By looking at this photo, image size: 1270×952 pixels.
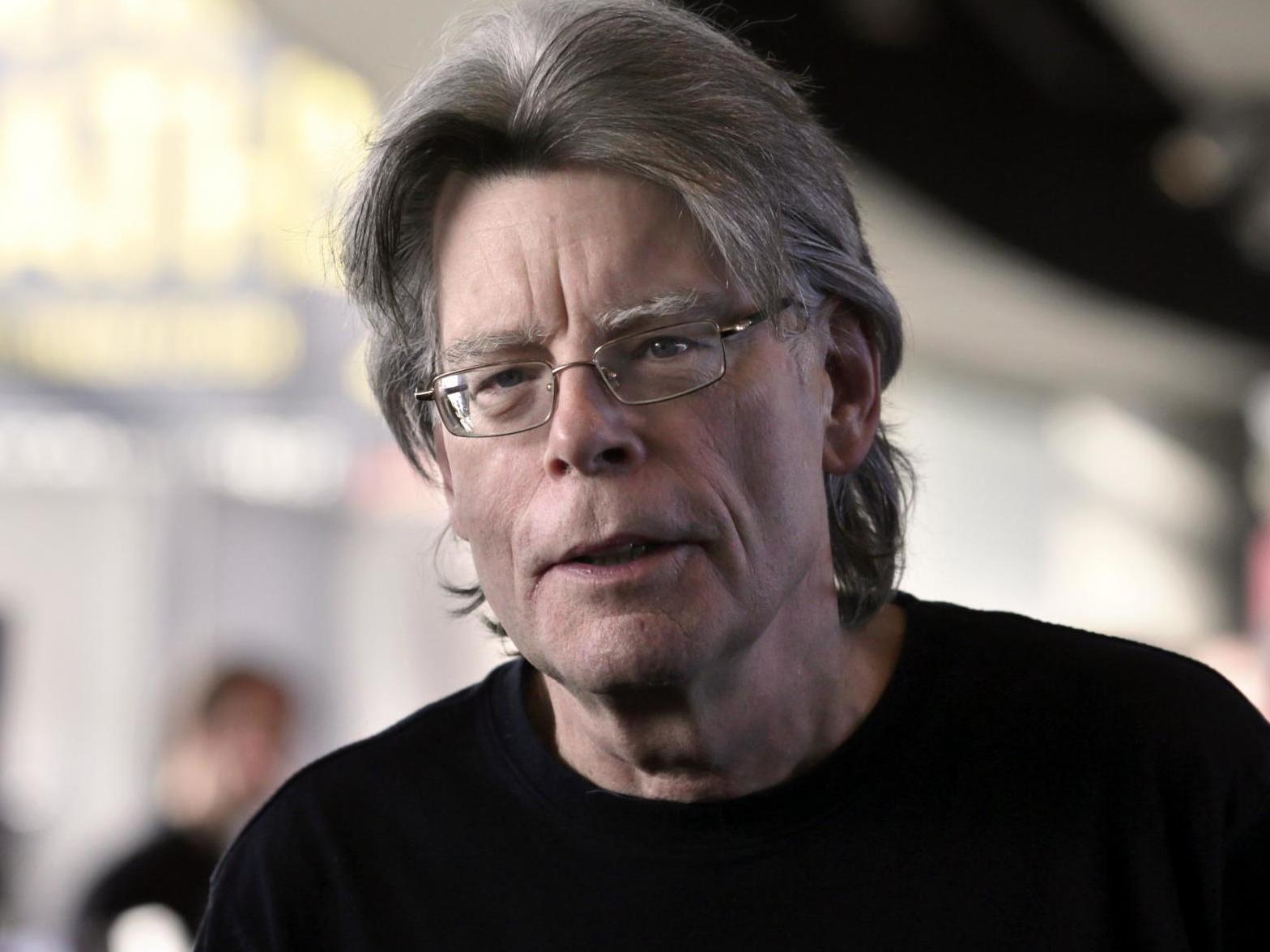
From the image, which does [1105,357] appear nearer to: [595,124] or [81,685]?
[81,685]

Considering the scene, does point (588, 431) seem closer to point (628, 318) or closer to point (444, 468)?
point (628, 318)

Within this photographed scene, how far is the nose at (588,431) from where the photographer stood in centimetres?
129

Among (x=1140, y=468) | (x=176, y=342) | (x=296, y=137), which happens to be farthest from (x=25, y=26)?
(x=1140, y=468)

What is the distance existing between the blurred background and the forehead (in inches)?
11.5

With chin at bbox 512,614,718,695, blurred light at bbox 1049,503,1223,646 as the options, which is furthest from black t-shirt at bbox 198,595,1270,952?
blurred light at bbox 1049,503,1223,646

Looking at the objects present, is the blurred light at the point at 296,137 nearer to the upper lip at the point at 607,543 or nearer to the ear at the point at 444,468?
the ear at the point at 444,468

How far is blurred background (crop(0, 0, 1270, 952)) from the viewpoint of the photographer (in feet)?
14.8

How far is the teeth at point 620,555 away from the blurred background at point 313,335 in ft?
1.51

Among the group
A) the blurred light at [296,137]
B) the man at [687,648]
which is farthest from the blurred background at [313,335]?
the man at [687,648]

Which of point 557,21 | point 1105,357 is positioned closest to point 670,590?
point 557,21

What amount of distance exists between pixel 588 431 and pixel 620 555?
100 mm

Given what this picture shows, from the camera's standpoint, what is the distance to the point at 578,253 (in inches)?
51.9

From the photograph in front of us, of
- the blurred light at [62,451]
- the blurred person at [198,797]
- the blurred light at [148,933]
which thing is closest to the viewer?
the blurred light at [148,933]

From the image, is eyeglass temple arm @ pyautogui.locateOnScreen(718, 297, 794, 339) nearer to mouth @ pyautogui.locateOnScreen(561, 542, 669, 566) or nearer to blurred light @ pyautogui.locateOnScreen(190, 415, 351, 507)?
mouth @ pyautogui.locateOnScreen(561, 542, 669, 566)
